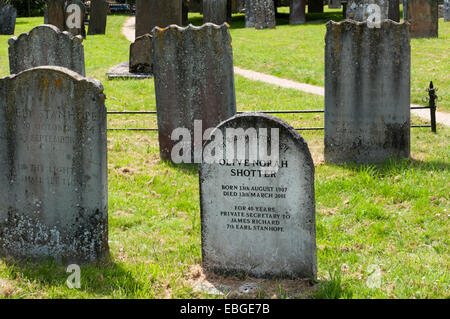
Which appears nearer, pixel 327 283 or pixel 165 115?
pixel 327 283

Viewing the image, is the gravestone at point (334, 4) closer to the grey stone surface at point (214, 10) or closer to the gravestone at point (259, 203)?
the grey stone surface at point (214, 10)

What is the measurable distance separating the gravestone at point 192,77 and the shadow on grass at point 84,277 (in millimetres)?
3811

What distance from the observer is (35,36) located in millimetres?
10281

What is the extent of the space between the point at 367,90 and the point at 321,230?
2.90m

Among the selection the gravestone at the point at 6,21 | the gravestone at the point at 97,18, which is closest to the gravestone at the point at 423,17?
the gravestone at the point at 97,18

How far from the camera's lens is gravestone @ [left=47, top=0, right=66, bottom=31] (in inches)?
959

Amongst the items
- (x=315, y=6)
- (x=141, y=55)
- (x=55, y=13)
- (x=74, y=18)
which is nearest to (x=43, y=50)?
(x=141, y=55)

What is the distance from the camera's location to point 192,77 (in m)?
9.16

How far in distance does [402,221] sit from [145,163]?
3931 mm

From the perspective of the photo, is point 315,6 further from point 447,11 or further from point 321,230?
point 321,230

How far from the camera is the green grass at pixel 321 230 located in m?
5.25

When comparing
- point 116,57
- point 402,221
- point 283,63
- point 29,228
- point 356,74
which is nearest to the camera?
point 29,228
